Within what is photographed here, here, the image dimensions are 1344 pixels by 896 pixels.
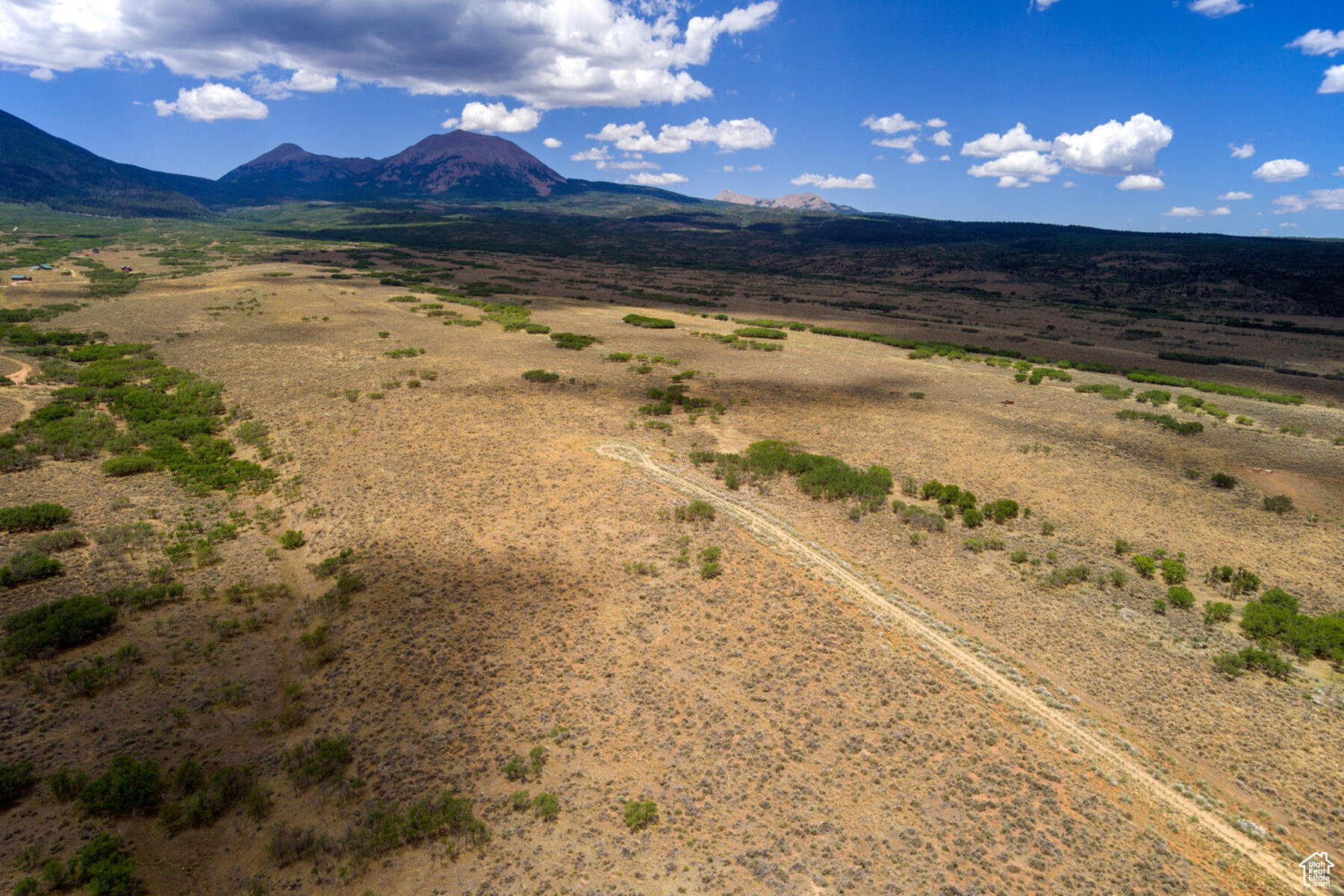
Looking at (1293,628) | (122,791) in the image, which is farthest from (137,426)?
(1293,628)

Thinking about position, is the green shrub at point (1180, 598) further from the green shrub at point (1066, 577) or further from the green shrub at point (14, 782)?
the green shrub at point (14, 782)

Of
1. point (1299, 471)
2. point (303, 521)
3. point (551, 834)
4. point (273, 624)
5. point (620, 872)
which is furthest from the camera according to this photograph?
point (1299, 471)

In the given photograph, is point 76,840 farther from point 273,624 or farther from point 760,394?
point 760,394

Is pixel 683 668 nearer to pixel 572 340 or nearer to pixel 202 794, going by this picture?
pixel 202 794

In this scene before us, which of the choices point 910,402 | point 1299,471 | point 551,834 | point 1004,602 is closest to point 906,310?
point 910,402

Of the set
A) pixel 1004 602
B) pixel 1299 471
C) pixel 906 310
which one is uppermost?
pixel 906 310

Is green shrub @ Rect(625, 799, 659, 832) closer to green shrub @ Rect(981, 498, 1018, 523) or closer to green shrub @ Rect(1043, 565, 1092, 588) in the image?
green shrub @ Rect(1043, 565, 1092, 588)
